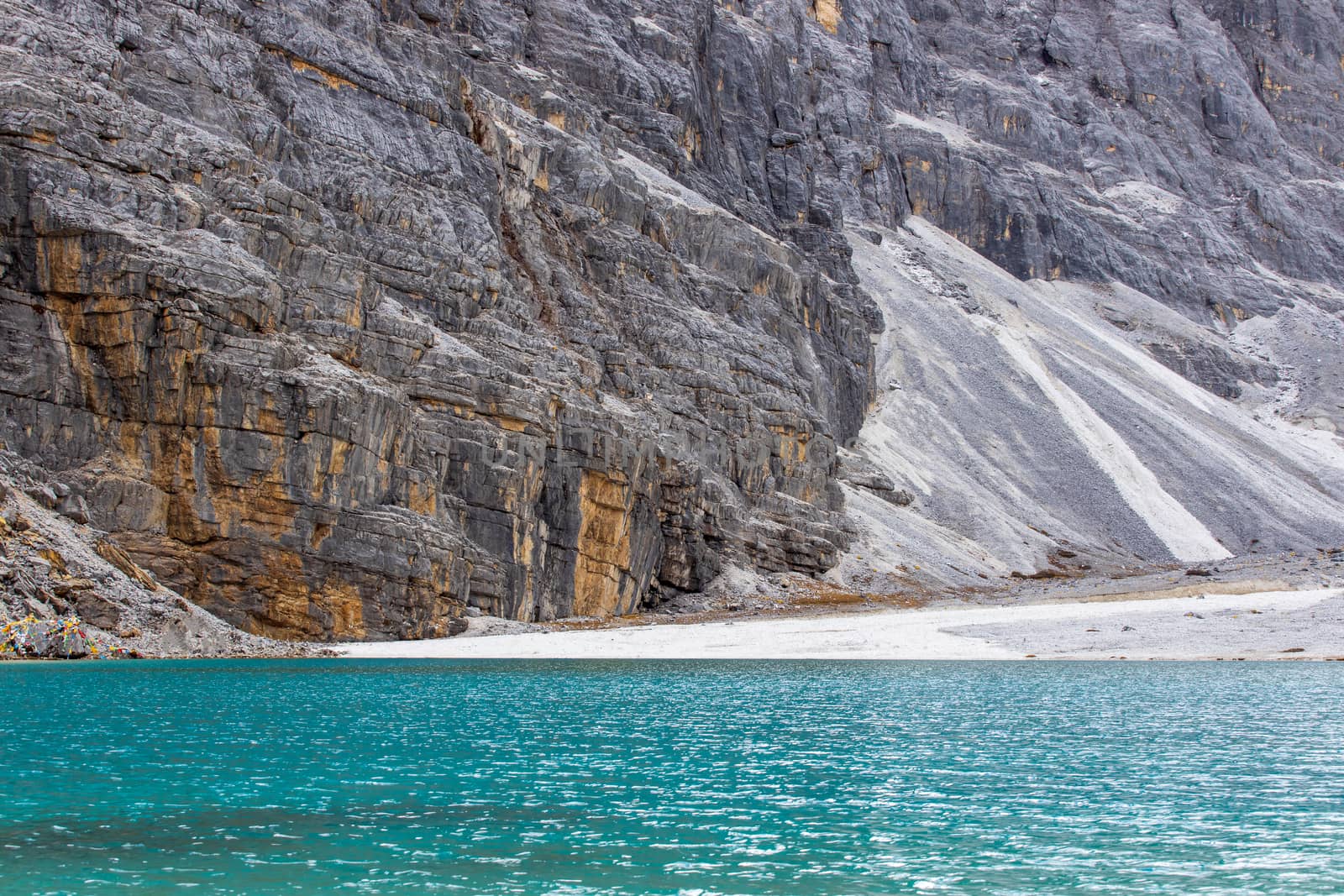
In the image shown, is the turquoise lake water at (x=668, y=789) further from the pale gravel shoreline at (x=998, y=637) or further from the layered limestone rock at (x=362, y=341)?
the layered limestone rock at (x=362, y=341)

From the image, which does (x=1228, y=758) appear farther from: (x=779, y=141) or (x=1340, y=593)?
(x=779, y=141)

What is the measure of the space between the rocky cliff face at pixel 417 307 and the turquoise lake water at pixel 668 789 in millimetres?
16629

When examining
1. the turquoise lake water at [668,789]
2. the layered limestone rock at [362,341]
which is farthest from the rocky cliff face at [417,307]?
the turquoise lake water at [668,789]

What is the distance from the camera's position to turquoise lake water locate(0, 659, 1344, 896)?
12.4m

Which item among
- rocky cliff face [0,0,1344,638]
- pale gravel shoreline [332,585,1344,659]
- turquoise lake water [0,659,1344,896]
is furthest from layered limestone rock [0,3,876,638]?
turquoise lake water [0,659,1344,896]

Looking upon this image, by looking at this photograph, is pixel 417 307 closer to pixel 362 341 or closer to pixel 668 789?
pixel 362 341

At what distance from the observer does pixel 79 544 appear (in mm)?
39281

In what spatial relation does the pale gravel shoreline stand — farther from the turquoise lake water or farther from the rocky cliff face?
the turquoise lake water

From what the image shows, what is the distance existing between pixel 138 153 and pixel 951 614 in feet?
137

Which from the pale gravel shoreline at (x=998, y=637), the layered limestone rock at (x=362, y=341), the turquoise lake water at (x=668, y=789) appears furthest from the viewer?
the layered limestone rock at (x=362, y=341)

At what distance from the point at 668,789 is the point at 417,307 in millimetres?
47332

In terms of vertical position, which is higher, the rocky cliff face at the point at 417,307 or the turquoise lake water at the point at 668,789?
the rocky cliff face at the point at 417,307

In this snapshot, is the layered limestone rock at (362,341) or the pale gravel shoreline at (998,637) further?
the layered limestone rock at (362,341)

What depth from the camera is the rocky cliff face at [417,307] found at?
45500 mm
